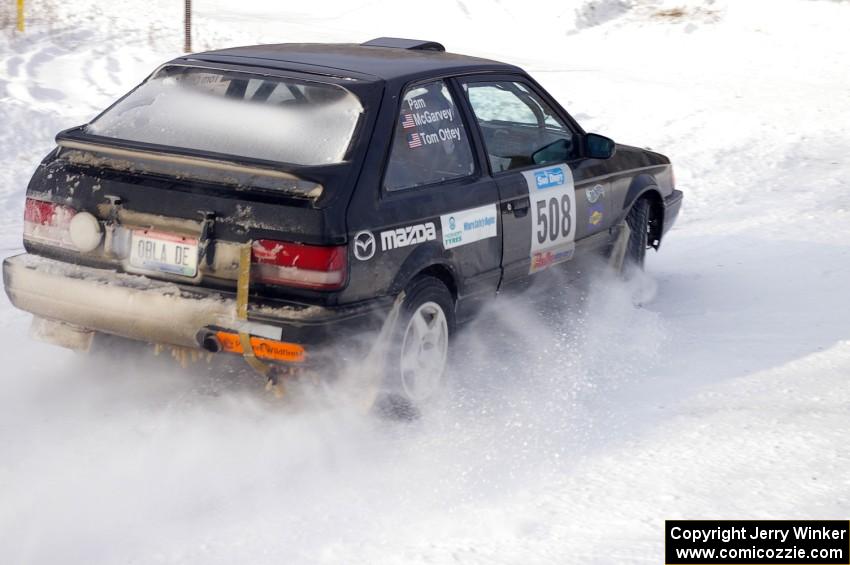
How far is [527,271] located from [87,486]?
2.46 m

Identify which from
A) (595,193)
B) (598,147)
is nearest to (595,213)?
(595,193)

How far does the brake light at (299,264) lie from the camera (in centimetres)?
422

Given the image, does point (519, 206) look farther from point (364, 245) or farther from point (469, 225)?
point (364, 245)

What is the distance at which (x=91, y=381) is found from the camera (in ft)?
16.7

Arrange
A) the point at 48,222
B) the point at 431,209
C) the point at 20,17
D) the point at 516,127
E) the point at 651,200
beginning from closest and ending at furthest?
the point at 48,222
the point at 431,209
the point at 516,127
the point at 651,200
the point at 20,17

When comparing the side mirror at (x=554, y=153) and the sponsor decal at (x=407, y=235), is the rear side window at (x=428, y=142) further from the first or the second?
the side mirror at (x=554, y=153)

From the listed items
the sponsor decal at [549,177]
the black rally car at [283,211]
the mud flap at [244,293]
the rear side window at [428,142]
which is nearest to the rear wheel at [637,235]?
the sponsor decal at [549,177]

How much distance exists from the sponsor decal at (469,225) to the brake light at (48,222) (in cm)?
158

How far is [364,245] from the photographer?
4.38 meters

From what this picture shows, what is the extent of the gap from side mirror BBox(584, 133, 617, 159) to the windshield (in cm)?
179

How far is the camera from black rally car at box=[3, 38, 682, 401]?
428 centimetres

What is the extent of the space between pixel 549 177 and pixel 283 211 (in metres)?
1.86

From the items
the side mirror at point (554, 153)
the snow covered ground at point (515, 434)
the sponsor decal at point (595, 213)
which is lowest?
the snow covered ground at point (515, 434)

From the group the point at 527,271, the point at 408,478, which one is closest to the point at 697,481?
the point at 408,478
